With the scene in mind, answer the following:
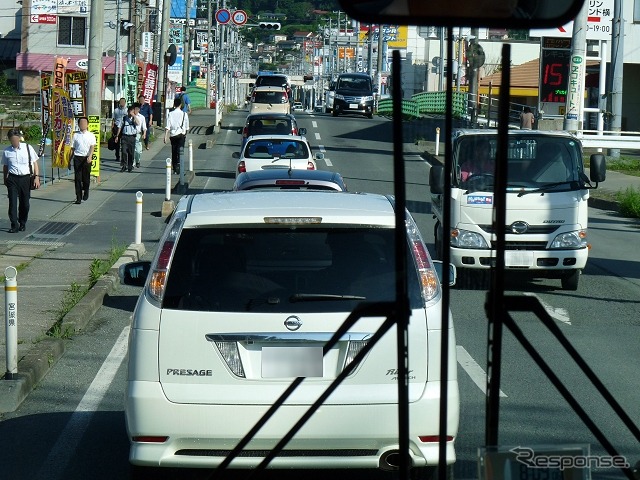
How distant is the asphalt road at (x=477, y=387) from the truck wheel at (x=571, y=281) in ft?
0.37

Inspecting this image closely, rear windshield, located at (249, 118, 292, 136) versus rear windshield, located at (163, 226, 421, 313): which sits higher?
rear windshield, located at (249, 118, 292, 136)

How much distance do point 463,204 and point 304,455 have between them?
8.19 meters

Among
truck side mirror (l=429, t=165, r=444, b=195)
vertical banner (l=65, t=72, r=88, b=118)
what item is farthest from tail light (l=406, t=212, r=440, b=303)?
vertical banner (l=65, t=72, r=88, b=118)

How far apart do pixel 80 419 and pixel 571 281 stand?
25.7 ft

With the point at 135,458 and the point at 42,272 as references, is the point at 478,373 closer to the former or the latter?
the point at 135,458

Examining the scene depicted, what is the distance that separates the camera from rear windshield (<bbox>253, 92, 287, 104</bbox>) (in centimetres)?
4688

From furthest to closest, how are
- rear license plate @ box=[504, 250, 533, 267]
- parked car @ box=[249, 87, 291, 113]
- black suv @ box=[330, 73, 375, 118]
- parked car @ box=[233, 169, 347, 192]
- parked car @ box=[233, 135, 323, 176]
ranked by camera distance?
black suv @ box=[330, 73, 375, 118] → parked car @ box=[249, 87, 291, 113] → parked car @ box=[233, 135, 323, 176] → rear license plate @ box=[504, 250, 533, 267] → parked car @ box=[233, 169, 347, 192]

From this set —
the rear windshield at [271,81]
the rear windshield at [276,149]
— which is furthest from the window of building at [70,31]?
the rear windshield at [276,149]

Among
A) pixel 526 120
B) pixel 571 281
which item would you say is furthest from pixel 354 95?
pixel 571 281

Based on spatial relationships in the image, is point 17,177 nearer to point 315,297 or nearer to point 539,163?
point 539,163

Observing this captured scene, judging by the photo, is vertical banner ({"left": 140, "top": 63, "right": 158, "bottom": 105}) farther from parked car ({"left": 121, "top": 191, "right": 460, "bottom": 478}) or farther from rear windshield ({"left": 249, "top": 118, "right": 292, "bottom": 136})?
parked car ({"left": 121, "top": 191, "right": 460, "bottom": 478})

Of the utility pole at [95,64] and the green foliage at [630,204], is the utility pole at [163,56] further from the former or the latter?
the green foliage at [630,204]

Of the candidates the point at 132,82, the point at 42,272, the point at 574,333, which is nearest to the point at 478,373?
the point at 574,333

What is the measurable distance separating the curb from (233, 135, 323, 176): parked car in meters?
9.04
